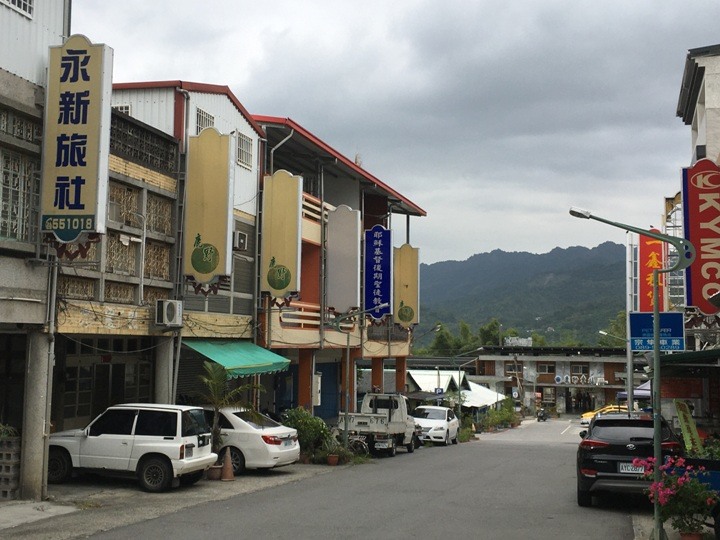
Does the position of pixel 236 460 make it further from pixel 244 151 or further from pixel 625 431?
pixel 244 151

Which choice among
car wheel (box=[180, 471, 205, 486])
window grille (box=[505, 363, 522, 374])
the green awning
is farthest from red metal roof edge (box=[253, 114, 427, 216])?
window grille (box=[505, 363, 522, 374])

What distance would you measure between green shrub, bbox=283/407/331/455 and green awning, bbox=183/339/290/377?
5.19ft

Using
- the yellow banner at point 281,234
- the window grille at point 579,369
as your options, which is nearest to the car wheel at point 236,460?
the yellow banner at point 281,234

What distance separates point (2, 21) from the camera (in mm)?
14938

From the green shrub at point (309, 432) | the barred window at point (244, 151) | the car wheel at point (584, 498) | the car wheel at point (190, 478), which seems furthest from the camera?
the barred window at point (244, 151)

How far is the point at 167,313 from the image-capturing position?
66.3 feet

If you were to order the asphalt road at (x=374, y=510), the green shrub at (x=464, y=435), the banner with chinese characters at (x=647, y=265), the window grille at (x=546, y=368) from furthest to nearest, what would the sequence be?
1. the window grille at (x=546, y=368)
2. the green shrub at (x=464, y=435)
3. the banner with chinese characters at (x=647, y=265)
4. the asphalt road at (x=374, y=510)

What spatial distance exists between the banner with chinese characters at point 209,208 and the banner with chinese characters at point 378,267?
48.8ft

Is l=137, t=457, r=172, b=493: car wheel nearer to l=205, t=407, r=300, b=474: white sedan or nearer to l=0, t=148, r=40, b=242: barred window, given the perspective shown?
l=205, t=407, r=300, b=474: white sedan

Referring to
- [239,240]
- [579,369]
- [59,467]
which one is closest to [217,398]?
[59,467]

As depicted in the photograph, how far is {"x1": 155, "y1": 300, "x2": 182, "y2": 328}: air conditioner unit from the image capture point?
794 inches

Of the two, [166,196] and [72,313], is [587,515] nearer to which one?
[72,313]

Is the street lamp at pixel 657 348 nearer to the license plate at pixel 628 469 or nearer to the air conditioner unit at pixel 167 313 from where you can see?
the license plate at pixel 628 469

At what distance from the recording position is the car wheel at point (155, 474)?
16594 millimetres
